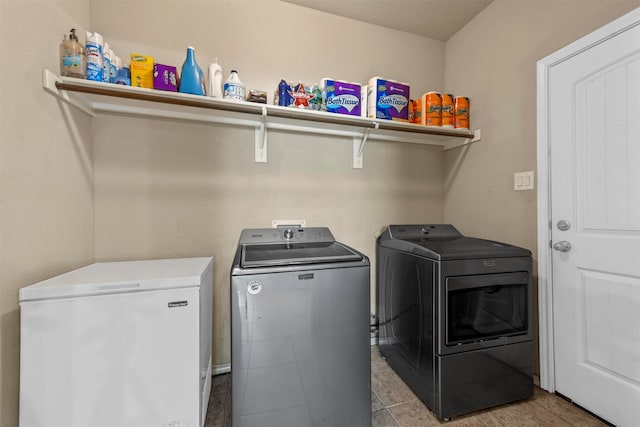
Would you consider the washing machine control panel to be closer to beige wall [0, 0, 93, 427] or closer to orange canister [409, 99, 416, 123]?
beige wall [0, 0, 93, 427]

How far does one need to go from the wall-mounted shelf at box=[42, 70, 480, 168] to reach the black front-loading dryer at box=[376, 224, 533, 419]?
907 mm

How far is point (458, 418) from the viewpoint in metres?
1.42

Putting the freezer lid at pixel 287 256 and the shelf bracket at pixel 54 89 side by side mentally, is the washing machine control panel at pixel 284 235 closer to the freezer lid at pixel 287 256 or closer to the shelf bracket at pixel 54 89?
the freezer lid at pixel 287 256

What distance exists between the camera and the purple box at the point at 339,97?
1.81 meters

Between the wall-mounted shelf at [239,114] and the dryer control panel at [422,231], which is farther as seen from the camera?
the dryer control panel at [422,231]

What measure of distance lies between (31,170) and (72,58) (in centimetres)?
61

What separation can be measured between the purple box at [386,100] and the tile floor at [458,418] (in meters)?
1.84

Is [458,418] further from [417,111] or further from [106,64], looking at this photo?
[106,64]

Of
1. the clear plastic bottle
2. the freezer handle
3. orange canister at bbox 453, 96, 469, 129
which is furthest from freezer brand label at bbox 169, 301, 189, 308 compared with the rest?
orange canister at bbox 453, 96, 469, 129

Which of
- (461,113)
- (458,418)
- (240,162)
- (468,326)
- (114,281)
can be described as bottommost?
(458,418)

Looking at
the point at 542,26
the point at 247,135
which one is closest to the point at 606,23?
the point at 542,26

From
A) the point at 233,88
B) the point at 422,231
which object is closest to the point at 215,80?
the point at 233,88

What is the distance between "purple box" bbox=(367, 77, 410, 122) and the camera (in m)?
1.89

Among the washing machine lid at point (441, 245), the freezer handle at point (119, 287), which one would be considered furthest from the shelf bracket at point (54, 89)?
the washing machine lid at point (441, 245)
